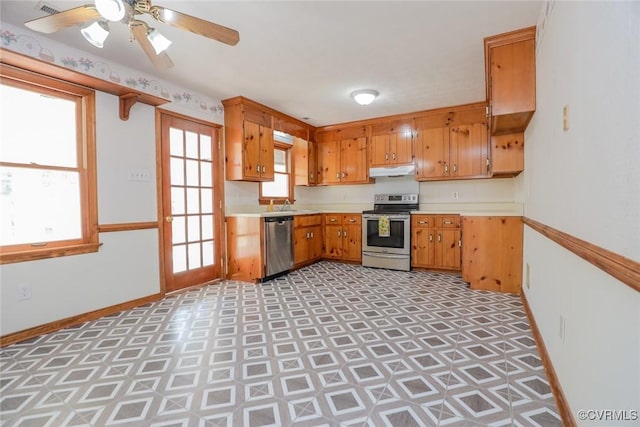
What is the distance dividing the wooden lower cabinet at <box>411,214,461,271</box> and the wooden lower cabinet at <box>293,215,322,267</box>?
157cm

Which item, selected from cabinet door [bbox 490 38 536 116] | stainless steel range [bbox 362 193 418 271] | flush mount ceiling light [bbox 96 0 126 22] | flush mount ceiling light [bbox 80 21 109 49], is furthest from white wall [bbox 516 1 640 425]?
stainless steel range [bbox 362 193 418 271]

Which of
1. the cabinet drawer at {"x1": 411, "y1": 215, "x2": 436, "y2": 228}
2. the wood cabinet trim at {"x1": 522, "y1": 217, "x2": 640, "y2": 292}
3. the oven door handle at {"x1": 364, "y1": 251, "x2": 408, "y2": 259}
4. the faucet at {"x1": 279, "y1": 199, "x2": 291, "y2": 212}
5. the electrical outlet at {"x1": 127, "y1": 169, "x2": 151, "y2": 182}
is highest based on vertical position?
the electrical outlet at {"x1": 127, "y1": 169, "x2": 151, "y2": 182}

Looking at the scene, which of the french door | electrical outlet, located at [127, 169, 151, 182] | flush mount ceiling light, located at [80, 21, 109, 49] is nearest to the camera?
flush mount ceiling light, located at [80, 21, 109, 49]

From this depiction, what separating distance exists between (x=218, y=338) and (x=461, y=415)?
1.70 metres

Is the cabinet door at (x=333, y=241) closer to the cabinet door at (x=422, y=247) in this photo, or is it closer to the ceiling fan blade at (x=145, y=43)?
the cabinet door at (x=422, y=247)

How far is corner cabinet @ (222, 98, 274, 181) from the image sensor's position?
3.98 metres

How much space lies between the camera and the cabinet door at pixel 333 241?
5207mm

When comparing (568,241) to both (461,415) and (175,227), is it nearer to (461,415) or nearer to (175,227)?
(461,415)

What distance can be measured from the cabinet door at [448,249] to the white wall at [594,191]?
7.81 ft

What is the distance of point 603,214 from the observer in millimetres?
981

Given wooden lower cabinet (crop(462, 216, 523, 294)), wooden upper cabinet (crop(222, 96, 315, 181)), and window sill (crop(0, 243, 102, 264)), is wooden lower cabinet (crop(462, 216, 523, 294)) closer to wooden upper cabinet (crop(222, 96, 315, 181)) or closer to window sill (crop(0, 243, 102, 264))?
wooden upper cabinet (crop(222, 96, 315, 181))

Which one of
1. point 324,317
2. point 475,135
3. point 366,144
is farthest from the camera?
point 366,144

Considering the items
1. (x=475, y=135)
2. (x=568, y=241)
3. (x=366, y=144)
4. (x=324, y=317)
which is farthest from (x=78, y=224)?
(x=475, y=135)

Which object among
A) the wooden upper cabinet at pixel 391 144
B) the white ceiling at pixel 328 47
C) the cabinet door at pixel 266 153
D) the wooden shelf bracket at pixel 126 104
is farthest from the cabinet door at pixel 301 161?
the wooden shelf bracket at pixel 126 104
